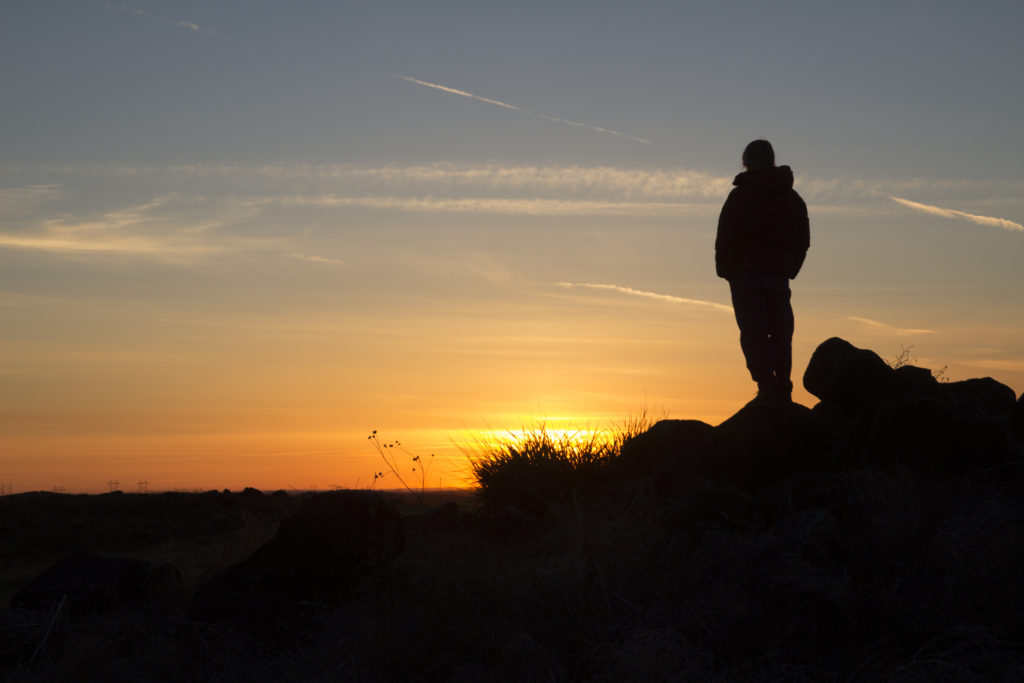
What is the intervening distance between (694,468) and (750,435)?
0.71m

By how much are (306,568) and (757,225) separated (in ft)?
19.5

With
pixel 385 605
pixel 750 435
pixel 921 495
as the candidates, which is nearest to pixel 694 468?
pixel 750 435

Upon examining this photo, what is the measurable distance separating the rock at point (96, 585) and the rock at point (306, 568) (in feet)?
3.36

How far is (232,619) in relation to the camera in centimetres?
822

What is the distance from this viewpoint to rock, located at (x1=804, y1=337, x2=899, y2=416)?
34.1ft

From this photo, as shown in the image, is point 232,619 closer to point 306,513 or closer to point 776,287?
point 306,513

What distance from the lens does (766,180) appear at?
994 centimetres

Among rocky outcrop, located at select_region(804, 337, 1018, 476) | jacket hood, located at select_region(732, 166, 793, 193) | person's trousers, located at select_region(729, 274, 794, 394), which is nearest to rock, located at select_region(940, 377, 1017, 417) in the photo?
rocky outcrop, located at select_region(804, 337, 1018, 476)

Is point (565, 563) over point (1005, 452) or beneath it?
beneath

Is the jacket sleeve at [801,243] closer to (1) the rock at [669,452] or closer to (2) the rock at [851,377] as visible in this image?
(2) the rock at [851,377]

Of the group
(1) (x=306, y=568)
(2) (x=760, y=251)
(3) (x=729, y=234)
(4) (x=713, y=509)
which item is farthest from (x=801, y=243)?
(1) (x=306, y=568)

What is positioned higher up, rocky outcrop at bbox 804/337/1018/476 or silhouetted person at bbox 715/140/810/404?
silhouetted person at bbox 715/140/810/404

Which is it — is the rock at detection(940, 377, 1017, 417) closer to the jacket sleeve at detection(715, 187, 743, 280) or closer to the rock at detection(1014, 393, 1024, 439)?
the rock at detection(1014, 393, 1024, 439)

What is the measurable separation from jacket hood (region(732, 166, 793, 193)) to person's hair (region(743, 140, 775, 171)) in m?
0.06
